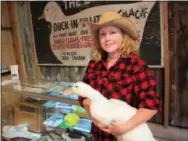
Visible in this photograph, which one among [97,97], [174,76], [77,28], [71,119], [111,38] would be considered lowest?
[71,119]

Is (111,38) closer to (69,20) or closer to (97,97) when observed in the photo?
(97,97)

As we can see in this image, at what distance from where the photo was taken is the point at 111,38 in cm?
86

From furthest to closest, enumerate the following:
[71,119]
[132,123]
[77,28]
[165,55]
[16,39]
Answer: [16,39], [77,28], [165,55], [71,119], [132,123]

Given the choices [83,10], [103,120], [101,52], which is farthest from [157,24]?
[103,120]

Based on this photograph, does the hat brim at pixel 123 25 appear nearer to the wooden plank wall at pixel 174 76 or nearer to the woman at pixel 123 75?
the woman at pixel 123 75

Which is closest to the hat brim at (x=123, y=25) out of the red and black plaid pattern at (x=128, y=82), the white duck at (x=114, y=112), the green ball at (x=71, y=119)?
the red and black plaid pattern at (x=128, y=82)

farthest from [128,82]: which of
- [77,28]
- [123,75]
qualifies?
[77,28]

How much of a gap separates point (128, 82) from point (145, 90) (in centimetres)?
8

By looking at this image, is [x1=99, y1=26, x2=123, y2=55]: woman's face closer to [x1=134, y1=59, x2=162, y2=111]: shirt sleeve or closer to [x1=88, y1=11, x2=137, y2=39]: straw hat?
[x1=88, y1=11, x2=137, y2=39]: straw hat

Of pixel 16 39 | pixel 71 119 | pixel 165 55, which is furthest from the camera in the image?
pixel 16 39

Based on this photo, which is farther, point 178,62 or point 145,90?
point 178,62

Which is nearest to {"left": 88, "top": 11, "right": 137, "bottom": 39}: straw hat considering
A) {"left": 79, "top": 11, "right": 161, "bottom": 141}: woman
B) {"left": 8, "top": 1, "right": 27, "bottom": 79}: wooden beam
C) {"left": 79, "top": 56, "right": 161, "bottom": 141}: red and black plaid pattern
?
{"left": 79, "top": 11, "right": 161, "bottom": 141}: woman

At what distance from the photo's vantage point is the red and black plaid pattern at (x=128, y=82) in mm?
813

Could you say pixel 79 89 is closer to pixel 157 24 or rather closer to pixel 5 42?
pixel 157 24
